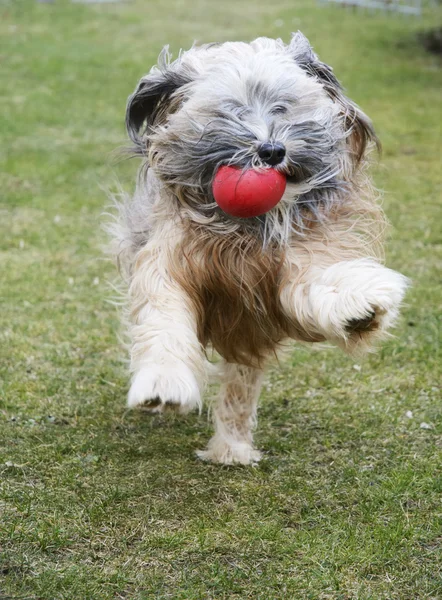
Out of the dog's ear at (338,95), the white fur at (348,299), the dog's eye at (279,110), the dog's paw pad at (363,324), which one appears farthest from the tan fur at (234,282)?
the dog's ear at (338,95)

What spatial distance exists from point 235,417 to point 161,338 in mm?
1091

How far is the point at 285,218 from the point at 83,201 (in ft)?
15.5

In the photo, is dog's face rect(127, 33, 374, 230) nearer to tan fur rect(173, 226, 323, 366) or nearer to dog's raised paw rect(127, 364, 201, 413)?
tan fur rect(173, 226, 323, 366)

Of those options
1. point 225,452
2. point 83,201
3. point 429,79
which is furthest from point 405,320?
point 429,79

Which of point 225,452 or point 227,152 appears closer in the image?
point 227,152

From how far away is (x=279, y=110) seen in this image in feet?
10.6

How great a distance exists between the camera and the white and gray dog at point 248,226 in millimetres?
3141

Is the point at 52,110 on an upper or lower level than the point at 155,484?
lower

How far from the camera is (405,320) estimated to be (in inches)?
220

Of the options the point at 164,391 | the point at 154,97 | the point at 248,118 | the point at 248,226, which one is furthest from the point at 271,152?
the point at 164,391

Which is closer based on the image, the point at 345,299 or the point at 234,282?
the point at 345,299

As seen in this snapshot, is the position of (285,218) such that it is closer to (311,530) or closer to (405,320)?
(311,530)

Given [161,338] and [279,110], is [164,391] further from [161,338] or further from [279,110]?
[279,110]

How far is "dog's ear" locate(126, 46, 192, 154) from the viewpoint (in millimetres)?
3493
